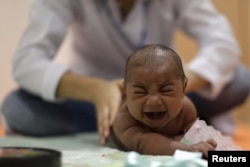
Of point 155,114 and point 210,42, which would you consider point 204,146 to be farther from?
point 210,42

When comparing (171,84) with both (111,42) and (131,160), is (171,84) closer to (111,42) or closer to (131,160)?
(131,160)

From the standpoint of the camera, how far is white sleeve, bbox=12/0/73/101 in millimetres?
1020

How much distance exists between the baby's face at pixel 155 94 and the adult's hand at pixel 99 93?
17 cm

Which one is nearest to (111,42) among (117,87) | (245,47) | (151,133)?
(117,87)

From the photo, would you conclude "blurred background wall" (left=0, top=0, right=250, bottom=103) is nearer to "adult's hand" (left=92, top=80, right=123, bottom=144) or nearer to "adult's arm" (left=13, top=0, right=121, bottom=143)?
"adult's arm" (left=13, top=0, right=121, bottom=143)

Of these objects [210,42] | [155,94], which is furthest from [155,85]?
[210,42]

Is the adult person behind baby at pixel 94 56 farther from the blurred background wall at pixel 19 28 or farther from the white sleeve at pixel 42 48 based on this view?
the blurred background wall at pixel 19 28

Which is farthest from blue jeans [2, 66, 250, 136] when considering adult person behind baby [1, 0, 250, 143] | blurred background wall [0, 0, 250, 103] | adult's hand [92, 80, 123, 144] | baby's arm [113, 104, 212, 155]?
blurred background wall [0, 0, 250, 103]

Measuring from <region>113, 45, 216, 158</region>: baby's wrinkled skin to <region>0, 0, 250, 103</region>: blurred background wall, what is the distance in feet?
3.06

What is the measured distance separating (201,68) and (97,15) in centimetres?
28

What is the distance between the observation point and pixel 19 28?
5.56ft

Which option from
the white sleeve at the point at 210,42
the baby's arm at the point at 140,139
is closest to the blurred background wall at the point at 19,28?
the white sleeve at the point at 210,42

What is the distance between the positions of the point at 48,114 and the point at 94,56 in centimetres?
20

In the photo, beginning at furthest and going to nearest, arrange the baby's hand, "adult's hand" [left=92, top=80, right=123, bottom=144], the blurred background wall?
the blurred background wall, "adult's hand" [left=92, top=80, right=123, bottom=144], the baby's hand
